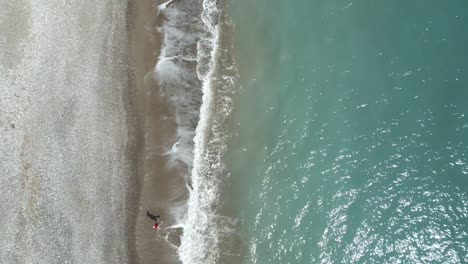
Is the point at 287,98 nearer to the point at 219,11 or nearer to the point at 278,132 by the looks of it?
the point at 278,132

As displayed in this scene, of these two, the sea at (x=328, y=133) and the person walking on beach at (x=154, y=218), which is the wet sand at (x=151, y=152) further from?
the sea at (x=328, y=133)

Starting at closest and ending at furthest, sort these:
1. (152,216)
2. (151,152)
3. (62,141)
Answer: (62,141)
(152,216)
(151,152)

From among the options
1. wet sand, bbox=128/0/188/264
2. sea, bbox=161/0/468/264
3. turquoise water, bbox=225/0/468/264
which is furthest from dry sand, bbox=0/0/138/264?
turquoise water, bbox=225/0/468/264

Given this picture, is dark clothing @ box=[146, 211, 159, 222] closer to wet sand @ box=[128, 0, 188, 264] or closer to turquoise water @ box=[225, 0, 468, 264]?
wet sand @ box=[128, 0, 188, 264]

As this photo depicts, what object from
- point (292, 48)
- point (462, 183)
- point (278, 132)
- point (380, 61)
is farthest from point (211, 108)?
point (462, 183)

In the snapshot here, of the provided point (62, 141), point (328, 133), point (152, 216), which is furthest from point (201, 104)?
point (62, 141)

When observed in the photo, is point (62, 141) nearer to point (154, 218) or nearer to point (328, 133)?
point (154, 218)

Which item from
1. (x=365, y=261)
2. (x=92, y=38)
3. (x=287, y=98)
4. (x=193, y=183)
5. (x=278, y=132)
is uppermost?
(x=92, y=38)
